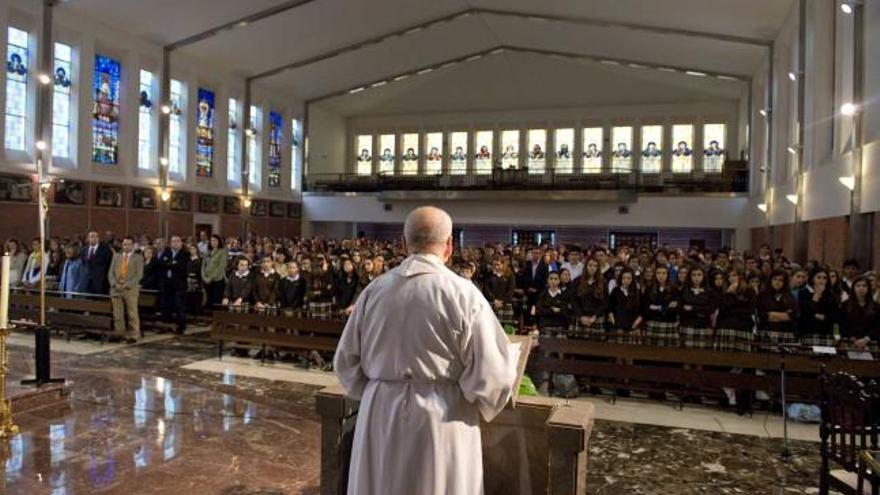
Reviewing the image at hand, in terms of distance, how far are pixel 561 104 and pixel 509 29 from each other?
5622 mm

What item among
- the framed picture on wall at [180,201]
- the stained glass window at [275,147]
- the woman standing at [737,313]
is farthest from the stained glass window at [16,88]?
the woman standing at [737,313]

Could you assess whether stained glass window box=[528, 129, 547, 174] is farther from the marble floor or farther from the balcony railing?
the marble floor

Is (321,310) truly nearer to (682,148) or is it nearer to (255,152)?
(255,152)

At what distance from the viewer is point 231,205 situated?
74.9ft

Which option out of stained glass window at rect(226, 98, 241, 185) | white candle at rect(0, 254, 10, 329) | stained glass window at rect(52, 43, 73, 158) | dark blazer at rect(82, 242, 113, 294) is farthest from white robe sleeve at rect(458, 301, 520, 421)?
stained glass window at rect(226, 98, 241, 185)

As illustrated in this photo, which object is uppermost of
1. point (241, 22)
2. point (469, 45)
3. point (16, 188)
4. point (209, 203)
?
point (469, 45)

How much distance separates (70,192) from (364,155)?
51.1 ft

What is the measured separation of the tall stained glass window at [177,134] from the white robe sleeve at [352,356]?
19.9 meters

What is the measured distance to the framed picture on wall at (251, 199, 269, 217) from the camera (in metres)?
24.1

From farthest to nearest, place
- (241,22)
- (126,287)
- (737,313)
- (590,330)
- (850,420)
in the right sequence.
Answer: (241,22)
(126,287)
(590,330)
(737,313)
(850,420)

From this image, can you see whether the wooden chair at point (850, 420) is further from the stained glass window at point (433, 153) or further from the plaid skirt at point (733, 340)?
the stained glass window at point (433, 153)

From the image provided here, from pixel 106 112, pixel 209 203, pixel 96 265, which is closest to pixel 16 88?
pixel 106 112

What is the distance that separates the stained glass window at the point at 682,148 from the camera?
25.9 m

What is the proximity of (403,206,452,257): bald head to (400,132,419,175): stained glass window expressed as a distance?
2740 cm
